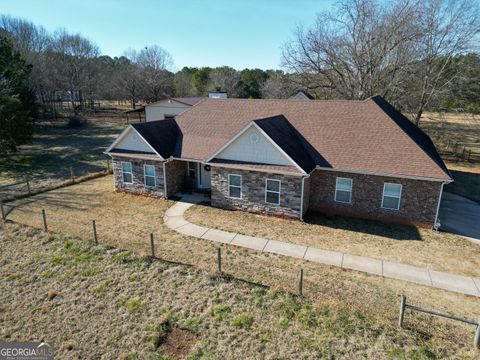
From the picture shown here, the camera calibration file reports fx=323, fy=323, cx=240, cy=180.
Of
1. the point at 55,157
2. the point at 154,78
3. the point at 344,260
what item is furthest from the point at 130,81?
the point at 344,260

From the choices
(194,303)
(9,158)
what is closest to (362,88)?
(194,303)

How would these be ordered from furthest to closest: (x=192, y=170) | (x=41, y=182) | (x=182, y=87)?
(x=182, y=87)
(x=41, y=182)
(x=192, y=170)

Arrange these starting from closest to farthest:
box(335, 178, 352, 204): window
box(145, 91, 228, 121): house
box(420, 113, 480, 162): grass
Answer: box(335, 178, 352, 204): window
box(420, 113, 480, 162): grass
box(145, 91, 228, 121): house

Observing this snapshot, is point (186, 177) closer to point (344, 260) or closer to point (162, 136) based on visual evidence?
point (162, 136)

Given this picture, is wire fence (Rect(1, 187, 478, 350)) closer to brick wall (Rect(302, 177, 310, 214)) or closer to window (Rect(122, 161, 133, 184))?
window (Rect(122, 161, 133, 184))

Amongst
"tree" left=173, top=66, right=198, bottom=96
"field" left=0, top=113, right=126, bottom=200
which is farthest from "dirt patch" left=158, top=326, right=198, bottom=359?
"tree" left=173, top=66, right=198, bottom=96

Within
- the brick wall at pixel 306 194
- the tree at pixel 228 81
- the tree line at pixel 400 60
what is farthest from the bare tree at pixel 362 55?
the tree at pixel 228 81
